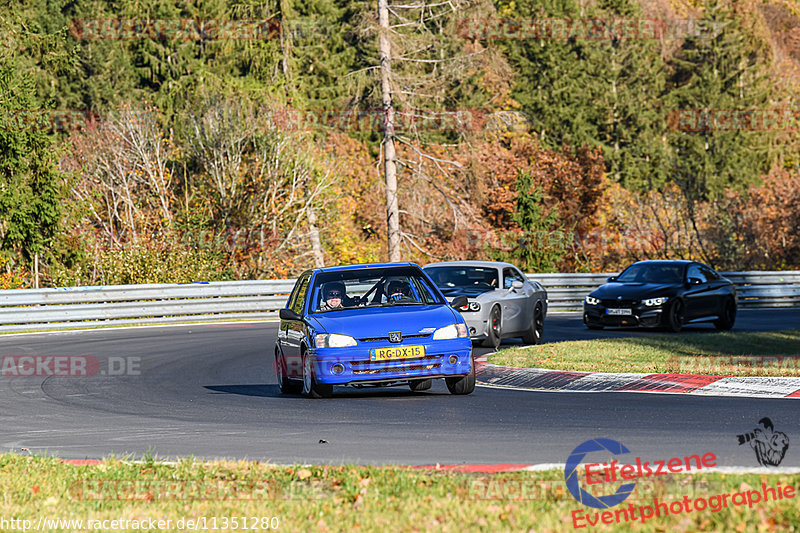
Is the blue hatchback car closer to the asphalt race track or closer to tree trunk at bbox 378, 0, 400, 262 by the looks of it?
the asphalt race track

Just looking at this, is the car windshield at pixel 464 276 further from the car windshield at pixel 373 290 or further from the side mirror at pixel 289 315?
the side mirror at pixel 289 315

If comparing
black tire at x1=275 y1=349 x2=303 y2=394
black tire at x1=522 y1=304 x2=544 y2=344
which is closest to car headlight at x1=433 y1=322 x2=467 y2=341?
black tire at x1=275 y1=349 x2=303 y2=394

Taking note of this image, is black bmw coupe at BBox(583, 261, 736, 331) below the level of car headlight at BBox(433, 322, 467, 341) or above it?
below

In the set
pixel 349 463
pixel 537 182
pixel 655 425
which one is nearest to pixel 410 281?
pixel 655 425

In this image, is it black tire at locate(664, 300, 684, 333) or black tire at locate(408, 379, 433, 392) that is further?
black tire at locate(664, 300, 684, 333)

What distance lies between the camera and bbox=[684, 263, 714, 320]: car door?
24.9m

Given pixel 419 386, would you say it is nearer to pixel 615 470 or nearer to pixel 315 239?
pixel 615 470

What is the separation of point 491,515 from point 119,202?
4052 cm

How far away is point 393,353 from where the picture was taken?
12516mm

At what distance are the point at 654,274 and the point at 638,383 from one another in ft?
40.4

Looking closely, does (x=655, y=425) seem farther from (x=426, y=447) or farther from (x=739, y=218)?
(x=739, y=218)

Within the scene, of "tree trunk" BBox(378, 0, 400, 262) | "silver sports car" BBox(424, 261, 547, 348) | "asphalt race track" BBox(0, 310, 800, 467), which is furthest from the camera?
"tree trunk" BBox(378, 0, 400, 262)

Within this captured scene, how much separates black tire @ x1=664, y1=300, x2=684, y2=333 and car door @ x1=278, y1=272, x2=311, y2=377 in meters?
11.7

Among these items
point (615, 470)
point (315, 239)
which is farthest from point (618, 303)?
point (315, 239)
